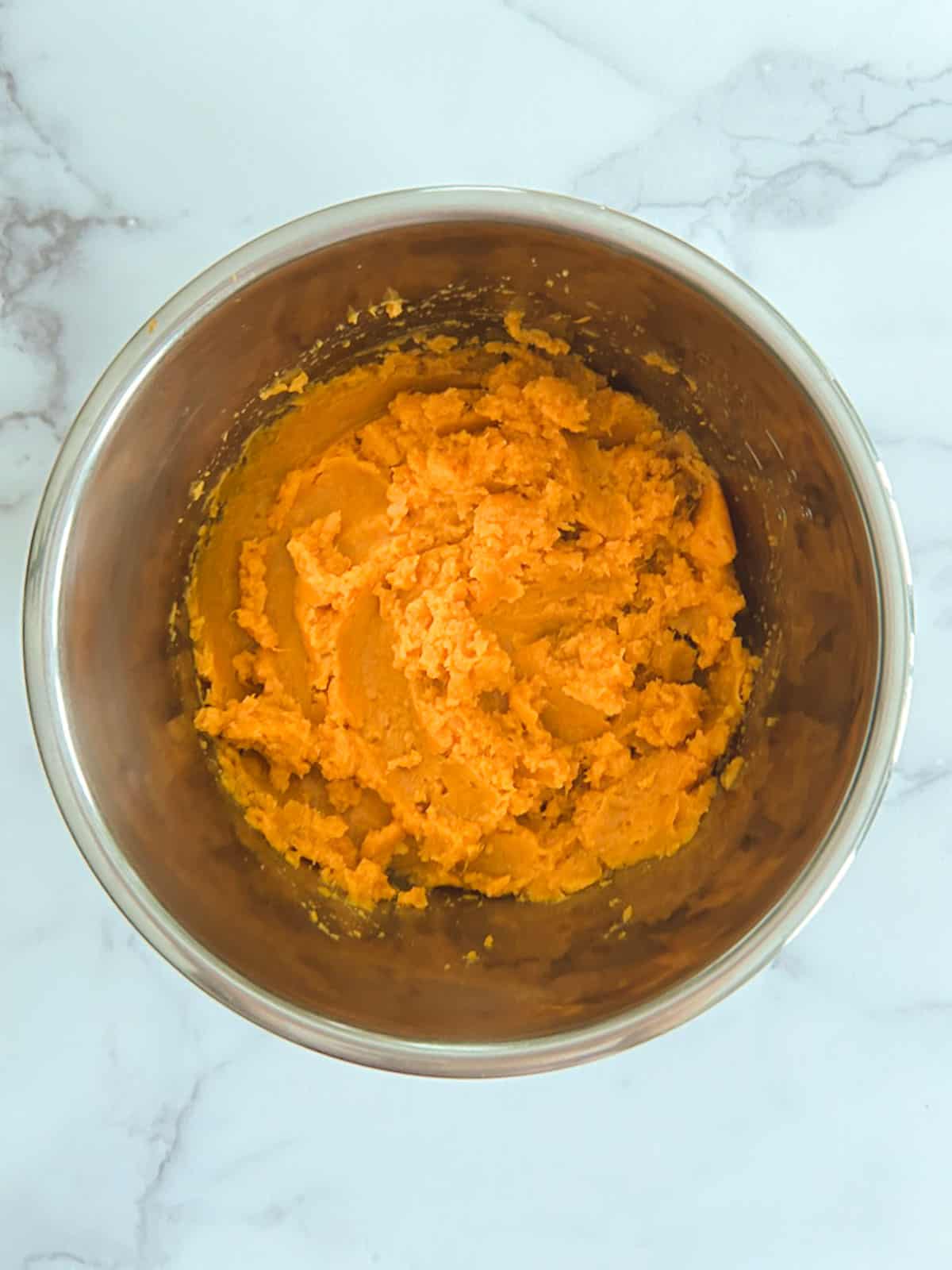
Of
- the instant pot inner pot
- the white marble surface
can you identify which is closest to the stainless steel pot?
the instant pot inner pot

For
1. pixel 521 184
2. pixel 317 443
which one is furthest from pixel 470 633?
pixel 521 184

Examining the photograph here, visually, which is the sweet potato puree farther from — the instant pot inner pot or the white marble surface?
the white marble surface

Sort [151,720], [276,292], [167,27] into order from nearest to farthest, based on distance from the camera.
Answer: [276,292] → [151,720] → [167,27]

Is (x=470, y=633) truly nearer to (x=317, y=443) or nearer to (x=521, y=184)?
(x=317, y=443)

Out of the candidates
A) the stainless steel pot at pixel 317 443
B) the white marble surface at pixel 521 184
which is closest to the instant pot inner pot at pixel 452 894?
the stainless steel pot at pixel 317 443

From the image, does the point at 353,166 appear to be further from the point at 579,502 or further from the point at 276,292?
the point at 579,502

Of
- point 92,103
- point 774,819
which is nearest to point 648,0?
point 92,103

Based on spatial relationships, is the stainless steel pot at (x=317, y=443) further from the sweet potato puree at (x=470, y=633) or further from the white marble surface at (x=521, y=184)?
the white marble surface at (x=521, y=184)
